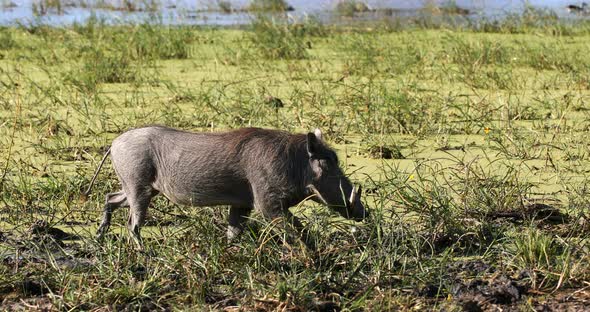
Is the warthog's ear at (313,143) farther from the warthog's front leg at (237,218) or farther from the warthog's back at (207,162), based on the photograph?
the warthog's front leg at (237,218)

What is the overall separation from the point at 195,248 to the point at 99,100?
309cm

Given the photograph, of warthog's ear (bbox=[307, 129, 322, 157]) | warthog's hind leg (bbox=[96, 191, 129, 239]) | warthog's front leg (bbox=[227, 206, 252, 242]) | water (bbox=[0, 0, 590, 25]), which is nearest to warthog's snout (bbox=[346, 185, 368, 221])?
warthog's ear (bbox=[307, 129, 322, 157])

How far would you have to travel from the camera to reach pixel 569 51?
9.98 metres

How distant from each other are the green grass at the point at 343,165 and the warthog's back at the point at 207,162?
0.46ft

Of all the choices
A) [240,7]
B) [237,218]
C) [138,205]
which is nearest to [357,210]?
[237,218]

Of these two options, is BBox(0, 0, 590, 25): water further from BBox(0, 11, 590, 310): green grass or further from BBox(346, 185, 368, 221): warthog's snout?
BBox(346, 185, 368, 221): warthog's snout

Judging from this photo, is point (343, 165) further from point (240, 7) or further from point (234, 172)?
point (240, 7)

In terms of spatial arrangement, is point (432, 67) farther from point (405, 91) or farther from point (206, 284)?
point (206, 284)

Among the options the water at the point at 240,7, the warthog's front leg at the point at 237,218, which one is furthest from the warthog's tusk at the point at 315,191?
the water at the point at 240,7

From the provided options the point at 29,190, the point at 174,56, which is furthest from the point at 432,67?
the point at 29,190

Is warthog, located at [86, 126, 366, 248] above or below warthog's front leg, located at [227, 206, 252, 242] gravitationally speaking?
above

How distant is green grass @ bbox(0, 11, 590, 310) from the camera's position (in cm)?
347

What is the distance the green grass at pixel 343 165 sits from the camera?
3.47 meters

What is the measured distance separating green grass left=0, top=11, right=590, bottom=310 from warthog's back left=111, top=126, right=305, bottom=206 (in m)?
0.14
